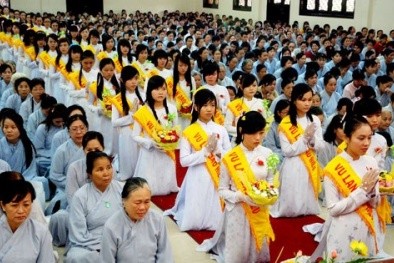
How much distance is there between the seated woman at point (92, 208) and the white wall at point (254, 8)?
13766 millimetres

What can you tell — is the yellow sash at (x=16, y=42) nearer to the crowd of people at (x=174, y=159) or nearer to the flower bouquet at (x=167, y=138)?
the crowd of people at (x=174, y=159)

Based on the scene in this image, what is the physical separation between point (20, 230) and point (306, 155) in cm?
347

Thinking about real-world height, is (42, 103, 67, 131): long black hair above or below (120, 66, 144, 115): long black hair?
below

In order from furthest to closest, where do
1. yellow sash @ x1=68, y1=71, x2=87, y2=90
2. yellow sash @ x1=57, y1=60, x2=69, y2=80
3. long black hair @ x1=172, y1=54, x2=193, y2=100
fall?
yellow sash @ x1=57, y1=60, x2=69, y2=80
yellow sash @ x1=68, y1=71, x2=87, y2=90
long black hair @ x1=172, y1=54, x2=193, y2=100

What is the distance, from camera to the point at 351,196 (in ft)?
14.6

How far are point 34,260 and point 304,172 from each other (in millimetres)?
3423

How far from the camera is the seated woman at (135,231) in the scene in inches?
163

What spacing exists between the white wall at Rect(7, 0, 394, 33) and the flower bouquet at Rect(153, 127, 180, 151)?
1183cm

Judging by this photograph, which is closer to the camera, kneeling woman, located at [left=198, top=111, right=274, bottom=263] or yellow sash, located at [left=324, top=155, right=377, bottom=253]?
yellow sash, located at [left=324, top=155, right=377, bottom=253]

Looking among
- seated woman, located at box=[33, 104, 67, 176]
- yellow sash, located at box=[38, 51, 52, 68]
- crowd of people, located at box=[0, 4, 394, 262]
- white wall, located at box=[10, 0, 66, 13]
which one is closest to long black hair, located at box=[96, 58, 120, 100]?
crowd of people, located at box=[0, 4, 394, 262]

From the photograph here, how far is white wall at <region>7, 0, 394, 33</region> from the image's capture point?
16.9 m

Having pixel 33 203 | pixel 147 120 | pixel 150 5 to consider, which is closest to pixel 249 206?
pixel 33 203

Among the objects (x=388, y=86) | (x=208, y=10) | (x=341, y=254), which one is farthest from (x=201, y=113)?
(x=208, y=10)

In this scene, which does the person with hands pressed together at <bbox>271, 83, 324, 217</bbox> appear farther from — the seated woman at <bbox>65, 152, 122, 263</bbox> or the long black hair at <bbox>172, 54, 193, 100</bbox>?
the long black hair at <bbox>172, 54, 193, 100</bbox>
